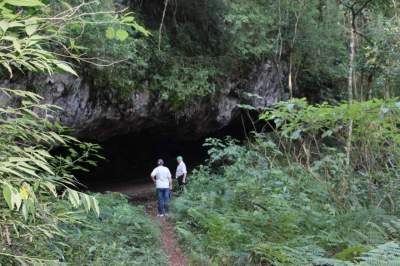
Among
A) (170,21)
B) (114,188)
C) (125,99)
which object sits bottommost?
(114,188)

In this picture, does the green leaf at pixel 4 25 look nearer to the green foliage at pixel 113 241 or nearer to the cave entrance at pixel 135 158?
the green foliage at pixel 113 241

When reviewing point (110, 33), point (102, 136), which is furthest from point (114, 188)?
point (110, 33)

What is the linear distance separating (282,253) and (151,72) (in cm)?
728

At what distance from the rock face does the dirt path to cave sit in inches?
84.5

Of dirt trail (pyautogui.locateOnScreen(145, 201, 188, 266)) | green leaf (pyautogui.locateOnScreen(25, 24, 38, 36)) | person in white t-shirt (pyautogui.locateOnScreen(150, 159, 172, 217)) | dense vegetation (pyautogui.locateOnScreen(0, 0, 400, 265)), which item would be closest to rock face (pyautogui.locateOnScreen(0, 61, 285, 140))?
dense vegetation (pyautogui.locateOnScreen(0, 0, 400, 265))

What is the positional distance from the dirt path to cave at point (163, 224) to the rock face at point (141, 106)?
215 centimetres

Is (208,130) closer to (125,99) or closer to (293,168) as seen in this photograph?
(125,99)

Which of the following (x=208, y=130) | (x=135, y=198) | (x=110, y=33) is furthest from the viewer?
(x=208, y=130)

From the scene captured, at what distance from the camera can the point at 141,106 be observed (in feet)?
38.0

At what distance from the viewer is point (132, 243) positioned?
724 centimetres

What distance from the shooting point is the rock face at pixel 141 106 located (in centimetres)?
946

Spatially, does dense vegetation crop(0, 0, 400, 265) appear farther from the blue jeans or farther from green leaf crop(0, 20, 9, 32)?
the blue jeans

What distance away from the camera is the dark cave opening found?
50.5 feet

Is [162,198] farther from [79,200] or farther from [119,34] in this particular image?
[119,34]
